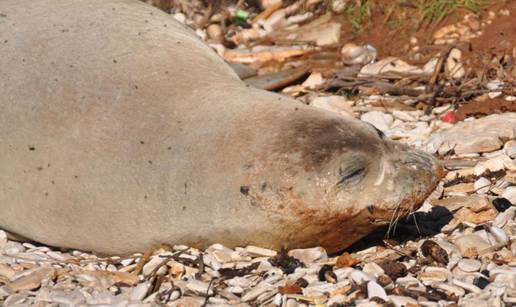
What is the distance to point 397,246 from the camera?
466cm

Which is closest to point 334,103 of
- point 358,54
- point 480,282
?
point 358,54

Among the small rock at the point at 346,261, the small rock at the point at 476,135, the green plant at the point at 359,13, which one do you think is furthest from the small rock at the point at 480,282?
the green plant at the point at 359,13

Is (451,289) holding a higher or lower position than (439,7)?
higher

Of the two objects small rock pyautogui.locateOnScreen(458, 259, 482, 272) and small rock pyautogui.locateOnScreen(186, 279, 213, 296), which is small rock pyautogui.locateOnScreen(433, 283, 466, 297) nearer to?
small rock pyautogui.locateOnScreen(458, 259, 482, 272)

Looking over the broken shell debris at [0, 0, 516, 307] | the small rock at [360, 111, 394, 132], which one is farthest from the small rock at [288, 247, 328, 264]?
the small rock at [360, 111, 394, 132]

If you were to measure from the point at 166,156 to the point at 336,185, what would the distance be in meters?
0.80

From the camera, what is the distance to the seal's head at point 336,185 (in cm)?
445

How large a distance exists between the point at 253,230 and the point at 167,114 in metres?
0.70

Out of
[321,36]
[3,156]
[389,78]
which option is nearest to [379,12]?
[321,36]

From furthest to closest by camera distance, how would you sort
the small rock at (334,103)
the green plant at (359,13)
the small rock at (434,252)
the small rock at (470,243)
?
1. the green plant at (359,13)
2. the small rock at (334,103)
3. the small rock at (470,243)
4. the small rock at (434,252)

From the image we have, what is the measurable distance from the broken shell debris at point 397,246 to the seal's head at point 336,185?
124mm

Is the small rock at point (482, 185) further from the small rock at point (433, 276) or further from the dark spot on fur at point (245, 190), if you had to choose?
the dark spot on fur at point (245, 190)

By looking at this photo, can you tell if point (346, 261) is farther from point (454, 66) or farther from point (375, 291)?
point (454, 66)

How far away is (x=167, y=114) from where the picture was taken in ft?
16.0
